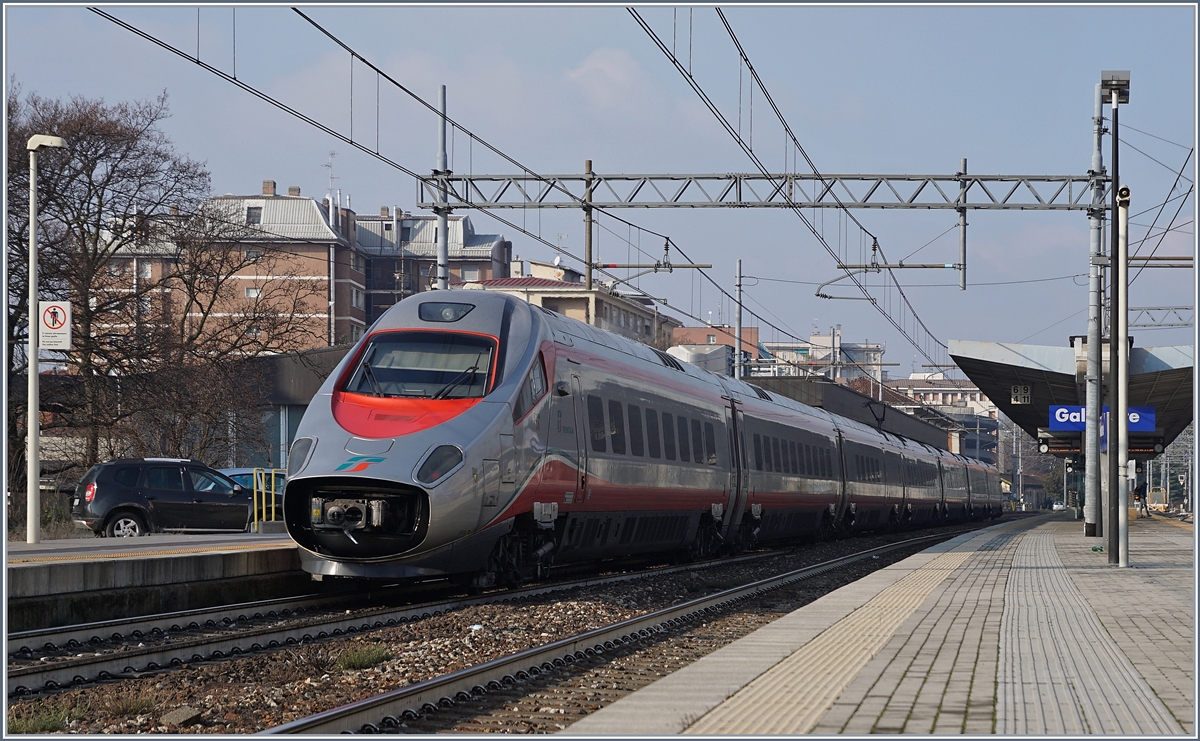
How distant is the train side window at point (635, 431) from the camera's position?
18.2 metres

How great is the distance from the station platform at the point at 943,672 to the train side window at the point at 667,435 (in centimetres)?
492

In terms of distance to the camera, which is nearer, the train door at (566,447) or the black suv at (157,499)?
the train door at (566,447)

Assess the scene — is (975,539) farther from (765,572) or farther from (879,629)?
(879,629)

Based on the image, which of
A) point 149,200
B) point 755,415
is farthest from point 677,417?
point 149,200

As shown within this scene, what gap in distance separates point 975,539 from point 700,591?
16.9 m

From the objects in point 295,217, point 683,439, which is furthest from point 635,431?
point 295,217

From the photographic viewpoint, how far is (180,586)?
13859 mm

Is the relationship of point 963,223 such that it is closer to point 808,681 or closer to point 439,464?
point 439,464

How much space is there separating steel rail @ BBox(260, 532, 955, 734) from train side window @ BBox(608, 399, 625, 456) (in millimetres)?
3467

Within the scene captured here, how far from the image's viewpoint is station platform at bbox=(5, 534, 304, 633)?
475 inches

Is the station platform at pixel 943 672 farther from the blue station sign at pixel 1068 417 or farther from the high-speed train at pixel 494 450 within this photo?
the blue station sign at pixel 1068 417

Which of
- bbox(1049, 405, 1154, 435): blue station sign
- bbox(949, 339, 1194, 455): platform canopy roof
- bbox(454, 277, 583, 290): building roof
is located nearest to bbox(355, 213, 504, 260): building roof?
bbox(454, 277, 583, 290): building roof

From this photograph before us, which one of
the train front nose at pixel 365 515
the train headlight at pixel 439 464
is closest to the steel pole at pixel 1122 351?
the train headlight at pixel 439 464

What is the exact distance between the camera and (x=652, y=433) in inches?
752
